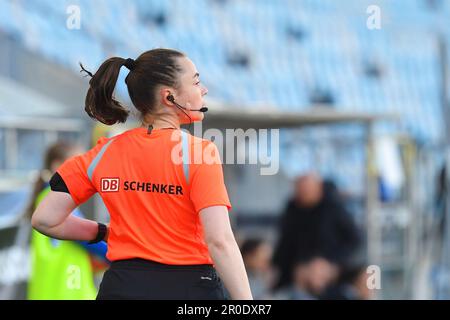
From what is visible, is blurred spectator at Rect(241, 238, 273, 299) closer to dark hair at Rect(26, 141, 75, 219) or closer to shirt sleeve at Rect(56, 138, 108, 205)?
dark hair at Rect(26, 141, 75, 219)

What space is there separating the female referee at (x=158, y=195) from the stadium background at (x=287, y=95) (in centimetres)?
371

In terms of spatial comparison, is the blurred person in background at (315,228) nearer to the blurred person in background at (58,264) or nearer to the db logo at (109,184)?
the blurred person in background at (58,264)

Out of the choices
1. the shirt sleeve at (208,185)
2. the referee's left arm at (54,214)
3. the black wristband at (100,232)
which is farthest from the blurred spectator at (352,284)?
the shirt sleeve at (208,185)

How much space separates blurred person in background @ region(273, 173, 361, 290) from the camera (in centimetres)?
880

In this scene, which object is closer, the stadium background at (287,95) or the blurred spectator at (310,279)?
the stadium background at (287,95)

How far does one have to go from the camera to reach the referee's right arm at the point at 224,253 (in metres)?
2.69

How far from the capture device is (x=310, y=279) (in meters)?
8.55

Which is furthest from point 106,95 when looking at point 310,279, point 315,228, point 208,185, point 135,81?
point 315,228

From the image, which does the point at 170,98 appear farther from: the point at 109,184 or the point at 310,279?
the point at 310,279

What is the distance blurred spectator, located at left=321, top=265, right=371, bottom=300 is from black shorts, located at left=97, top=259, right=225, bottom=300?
5610 millimetres

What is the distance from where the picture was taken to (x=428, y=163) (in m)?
11.3

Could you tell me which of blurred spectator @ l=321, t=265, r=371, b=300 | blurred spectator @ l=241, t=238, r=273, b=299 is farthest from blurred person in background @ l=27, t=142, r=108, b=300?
blurred spectator @ l=321, t=265, r=371, b=300

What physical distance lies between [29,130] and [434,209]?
4.67m

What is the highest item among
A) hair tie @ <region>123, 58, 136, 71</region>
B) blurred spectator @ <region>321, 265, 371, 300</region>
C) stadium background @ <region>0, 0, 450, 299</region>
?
stadium background @ <region>0, 0, 450, 299</region>
